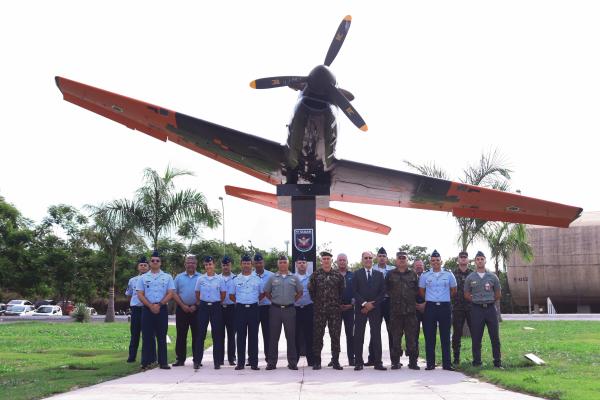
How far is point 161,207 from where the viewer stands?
2084 cm

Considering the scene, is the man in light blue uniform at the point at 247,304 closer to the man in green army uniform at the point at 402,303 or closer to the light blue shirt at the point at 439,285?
the man in green army uniform at the point at 402,303

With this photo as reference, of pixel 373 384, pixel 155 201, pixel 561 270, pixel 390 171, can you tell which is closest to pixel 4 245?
pixel 155 201

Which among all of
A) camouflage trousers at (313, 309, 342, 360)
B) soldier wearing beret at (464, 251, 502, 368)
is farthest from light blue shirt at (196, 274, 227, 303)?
soldier wearing beret at (464, 251, 502, 368)

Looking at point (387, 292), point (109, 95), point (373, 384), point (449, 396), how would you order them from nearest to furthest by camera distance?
1. point (449, 396)
2. point (373, 384)
3. point (387, 292)
4. point (109, 95)

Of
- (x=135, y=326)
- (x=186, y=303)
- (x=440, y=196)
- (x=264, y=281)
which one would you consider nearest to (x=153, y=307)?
(x=186, y=303)

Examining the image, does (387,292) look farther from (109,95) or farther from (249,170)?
(109,95)

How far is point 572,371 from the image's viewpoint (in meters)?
8.32

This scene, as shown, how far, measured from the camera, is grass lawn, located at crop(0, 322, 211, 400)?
7142 mm

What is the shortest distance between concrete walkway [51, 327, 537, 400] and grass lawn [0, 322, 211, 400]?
45 cm

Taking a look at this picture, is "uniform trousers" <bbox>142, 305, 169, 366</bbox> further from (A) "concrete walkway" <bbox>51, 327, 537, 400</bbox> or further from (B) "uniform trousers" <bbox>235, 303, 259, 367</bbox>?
(B) "uniform trousers" <bbox>235, 303, 259, 367</bbox>

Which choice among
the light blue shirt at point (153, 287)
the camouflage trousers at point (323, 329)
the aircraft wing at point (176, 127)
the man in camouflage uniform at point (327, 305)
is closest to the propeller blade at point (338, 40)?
the aircraft wing at point (176, 127)

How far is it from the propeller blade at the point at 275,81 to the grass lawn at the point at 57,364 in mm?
5375

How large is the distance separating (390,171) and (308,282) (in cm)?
453

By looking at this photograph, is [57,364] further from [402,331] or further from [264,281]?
[402,331]
